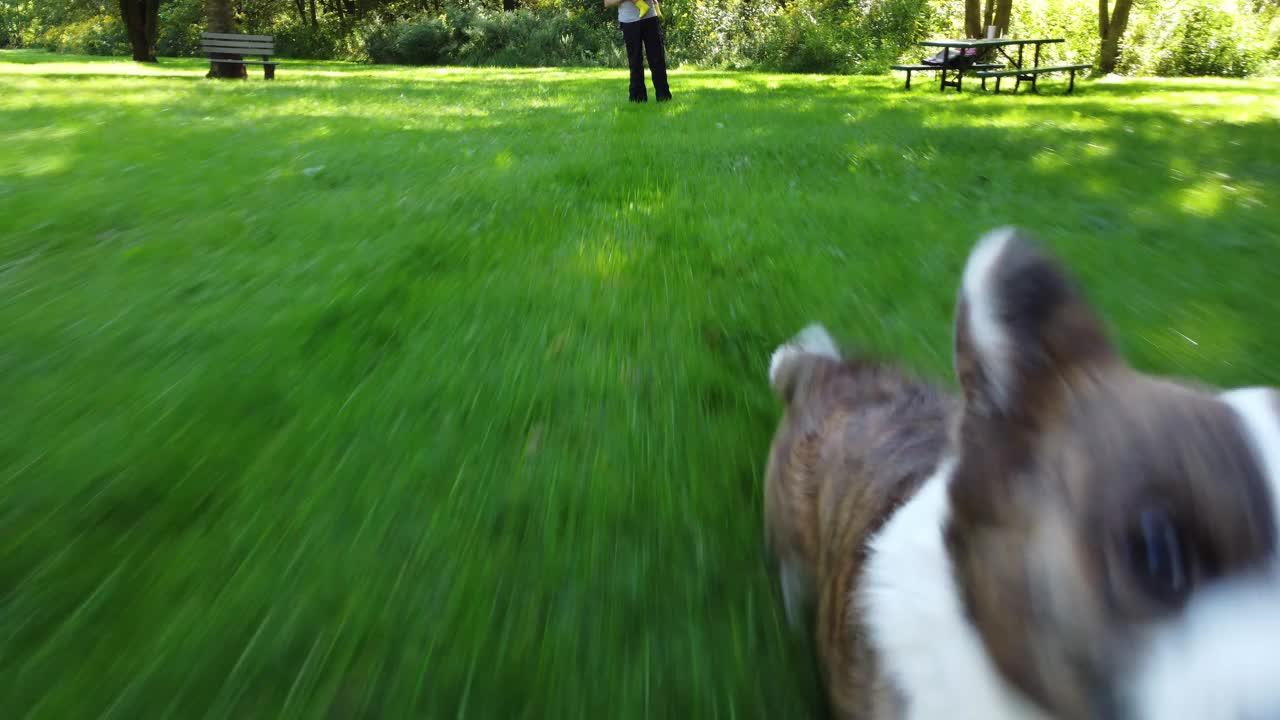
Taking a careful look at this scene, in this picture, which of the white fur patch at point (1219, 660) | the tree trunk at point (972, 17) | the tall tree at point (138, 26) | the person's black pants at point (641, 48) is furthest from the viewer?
the tall tree at point (138, 26)

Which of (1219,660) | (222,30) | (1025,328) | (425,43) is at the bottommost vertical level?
(1219,660)

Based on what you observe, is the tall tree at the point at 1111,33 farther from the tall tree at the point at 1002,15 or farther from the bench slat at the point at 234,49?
the bench slat at the point at 234,49

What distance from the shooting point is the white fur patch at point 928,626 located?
43.3 inches

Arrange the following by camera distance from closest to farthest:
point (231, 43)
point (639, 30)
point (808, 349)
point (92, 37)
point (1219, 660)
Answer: point (1219, 660) < point (808, 349) < point (639, 30) < point (231, 43) < point (92, 37)

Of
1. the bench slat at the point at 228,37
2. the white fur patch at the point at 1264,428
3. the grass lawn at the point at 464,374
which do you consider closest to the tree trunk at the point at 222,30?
the bench slat at the point at 228,37

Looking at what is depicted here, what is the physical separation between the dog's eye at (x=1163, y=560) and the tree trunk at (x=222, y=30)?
21.9m

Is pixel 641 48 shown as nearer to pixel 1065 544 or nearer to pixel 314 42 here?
pixel 1065 544

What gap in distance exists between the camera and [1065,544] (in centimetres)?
98

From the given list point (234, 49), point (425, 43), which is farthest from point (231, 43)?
point (425, 43)

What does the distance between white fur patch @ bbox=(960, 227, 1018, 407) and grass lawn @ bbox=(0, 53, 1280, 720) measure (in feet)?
3.12

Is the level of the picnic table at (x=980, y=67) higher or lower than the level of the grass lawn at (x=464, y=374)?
higher

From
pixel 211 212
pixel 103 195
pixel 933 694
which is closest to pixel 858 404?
pixel 933 694

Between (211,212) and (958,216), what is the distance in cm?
567

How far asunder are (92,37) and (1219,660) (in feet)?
199
